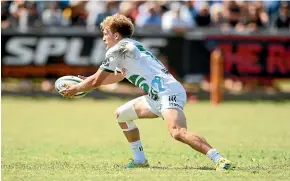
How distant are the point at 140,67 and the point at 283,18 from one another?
1540cm

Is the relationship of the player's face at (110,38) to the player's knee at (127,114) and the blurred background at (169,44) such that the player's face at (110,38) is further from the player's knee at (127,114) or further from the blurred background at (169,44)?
the blurred background at (169,44)

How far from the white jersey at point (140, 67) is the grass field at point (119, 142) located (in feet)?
3.42

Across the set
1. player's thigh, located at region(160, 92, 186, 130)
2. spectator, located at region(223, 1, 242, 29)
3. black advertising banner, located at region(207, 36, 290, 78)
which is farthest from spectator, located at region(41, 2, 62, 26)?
player's thigh, located at region(160, 92, 186, 130)

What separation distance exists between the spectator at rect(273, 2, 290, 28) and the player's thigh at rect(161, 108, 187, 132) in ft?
50.4

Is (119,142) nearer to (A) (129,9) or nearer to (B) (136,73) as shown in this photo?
(B) (136,73)

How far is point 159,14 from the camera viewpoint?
25.9 m

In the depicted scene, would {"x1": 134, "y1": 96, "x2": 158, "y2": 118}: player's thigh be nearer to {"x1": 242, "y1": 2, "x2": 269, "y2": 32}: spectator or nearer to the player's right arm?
the player's right arm

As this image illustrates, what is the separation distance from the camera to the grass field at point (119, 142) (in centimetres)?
1078

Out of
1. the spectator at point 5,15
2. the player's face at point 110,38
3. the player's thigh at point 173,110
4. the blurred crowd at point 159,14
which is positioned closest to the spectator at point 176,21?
the blurred crowd at point 159,14

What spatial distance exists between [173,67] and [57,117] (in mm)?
5474

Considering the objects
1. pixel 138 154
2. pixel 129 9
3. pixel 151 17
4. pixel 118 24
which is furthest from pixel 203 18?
pixel 118 24

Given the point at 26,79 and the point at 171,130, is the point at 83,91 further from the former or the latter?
the point at 26,79

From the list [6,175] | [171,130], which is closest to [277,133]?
[171,130]

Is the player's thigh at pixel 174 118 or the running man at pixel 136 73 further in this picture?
the running man at pixel 136 73
